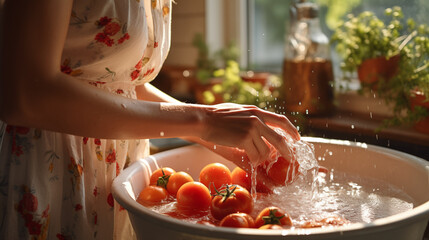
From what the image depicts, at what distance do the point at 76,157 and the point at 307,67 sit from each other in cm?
98

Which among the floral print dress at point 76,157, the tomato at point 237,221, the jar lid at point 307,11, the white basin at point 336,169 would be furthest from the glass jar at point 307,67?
the tomato at point 237,221

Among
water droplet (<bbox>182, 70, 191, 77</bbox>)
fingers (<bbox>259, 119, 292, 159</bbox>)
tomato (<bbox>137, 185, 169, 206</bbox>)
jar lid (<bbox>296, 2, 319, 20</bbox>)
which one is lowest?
tomato (<bbox>137, 185, 169, 206</bbox>)

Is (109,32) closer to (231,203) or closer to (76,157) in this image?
(76,157)

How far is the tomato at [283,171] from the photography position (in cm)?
80

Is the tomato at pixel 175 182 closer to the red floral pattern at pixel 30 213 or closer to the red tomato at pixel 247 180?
the red tomato at pixel 247 180

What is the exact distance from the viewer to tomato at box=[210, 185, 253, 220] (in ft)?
2.30

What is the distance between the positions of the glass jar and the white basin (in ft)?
1.94

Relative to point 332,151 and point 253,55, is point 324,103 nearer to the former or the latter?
point 332,151

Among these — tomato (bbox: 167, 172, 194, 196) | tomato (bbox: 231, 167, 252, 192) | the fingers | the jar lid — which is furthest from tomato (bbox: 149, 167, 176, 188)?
the jar lid

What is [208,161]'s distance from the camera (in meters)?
1.00

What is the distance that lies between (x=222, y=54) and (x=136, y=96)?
4.50ft

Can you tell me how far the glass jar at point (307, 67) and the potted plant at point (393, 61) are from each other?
8 cm

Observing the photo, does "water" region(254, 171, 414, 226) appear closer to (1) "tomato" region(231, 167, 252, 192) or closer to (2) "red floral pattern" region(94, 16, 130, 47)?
(1) "tomato" region(231, 167, 252, 192)

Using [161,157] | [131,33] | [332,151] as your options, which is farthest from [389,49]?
[131,33]
